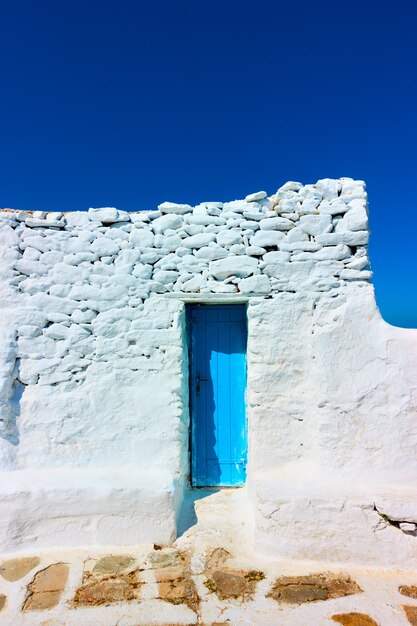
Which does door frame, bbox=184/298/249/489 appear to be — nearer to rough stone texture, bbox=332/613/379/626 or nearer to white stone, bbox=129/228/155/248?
white stone, bbox=129/228/155/248

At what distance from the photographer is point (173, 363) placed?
13.2 ft

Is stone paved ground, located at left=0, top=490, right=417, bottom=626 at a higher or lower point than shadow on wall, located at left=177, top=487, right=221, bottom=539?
lower

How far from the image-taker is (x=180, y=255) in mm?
4152

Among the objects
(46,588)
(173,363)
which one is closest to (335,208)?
(173,363)

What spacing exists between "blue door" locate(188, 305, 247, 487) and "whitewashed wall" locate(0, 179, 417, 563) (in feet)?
0.75

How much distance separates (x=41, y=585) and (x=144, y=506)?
92 cm

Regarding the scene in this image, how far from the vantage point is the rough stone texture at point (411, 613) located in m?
2.53

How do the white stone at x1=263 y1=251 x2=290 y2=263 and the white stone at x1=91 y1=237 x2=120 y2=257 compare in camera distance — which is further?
the white stone at x1=91 y1=237 x2=120 y2=257

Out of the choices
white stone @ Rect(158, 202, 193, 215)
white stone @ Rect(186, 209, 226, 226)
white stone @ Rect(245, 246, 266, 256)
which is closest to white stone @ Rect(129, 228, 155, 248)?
white stone @ Rect(158, 202, 193, 215)

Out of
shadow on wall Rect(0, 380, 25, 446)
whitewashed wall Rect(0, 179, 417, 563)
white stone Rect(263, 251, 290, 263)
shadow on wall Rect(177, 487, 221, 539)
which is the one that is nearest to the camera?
whitewashed wall Rect(0, 179, 417, 563)

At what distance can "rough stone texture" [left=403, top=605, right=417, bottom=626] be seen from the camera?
2.53m

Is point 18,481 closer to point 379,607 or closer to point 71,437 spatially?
point 71,437

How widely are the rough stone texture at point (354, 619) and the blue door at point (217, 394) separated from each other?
1.71 metres

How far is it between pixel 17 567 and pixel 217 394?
227 cm
